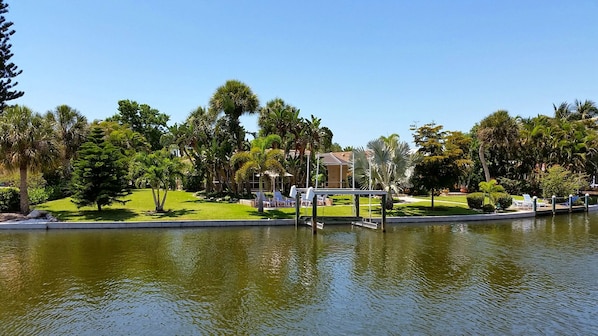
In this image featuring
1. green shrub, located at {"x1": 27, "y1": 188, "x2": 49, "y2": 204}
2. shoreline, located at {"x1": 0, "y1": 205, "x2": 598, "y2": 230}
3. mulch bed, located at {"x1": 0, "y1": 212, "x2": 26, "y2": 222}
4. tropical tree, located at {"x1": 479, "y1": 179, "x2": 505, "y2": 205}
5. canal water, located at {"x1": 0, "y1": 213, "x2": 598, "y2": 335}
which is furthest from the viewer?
tropical tree, located at {"x1": 479, "y1": 179, "x2": 505, "y2": 205}

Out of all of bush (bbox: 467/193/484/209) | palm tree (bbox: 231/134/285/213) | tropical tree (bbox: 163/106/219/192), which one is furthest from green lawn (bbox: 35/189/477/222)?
tropical tree (bbox: 163/106/219/192)

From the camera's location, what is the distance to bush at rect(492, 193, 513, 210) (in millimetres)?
30438

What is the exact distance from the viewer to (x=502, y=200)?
30781mm

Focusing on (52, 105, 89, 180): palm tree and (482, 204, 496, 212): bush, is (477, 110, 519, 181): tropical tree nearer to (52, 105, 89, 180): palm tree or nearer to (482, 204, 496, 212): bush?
(482, 204, 496, 212): bush

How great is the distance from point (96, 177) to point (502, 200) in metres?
29.2

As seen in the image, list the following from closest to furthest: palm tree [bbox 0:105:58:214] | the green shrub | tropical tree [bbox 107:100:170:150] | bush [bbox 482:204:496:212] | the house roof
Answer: palm tree [bbox 0:105:58:214], the green shrub, bush [bbox 482:204:496:212], the house roof, tropical tree [bbox 107:100:170:150]

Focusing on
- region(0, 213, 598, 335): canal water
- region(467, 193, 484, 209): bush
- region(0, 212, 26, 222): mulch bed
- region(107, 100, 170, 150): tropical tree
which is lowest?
region(0, 213, 598, 335): canal water

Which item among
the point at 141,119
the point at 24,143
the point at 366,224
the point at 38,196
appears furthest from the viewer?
the point at 141,119

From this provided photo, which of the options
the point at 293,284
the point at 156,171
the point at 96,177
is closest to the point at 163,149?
the point at 156,171

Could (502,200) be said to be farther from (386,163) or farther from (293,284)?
(293,284)

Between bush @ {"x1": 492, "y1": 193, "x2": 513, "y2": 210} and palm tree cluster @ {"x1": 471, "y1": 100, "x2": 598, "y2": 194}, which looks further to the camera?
palm tree cluster @ {"x1": 471, "y1": 100, "x2": 598, "y2": 194}

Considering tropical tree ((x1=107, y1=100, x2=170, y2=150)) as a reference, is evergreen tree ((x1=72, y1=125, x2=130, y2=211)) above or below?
below

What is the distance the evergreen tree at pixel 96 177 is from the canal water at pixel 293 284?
4515mm

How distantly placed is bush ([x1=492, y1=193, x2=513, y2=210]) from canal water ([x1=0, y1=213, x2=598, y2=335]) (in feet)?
30.7
